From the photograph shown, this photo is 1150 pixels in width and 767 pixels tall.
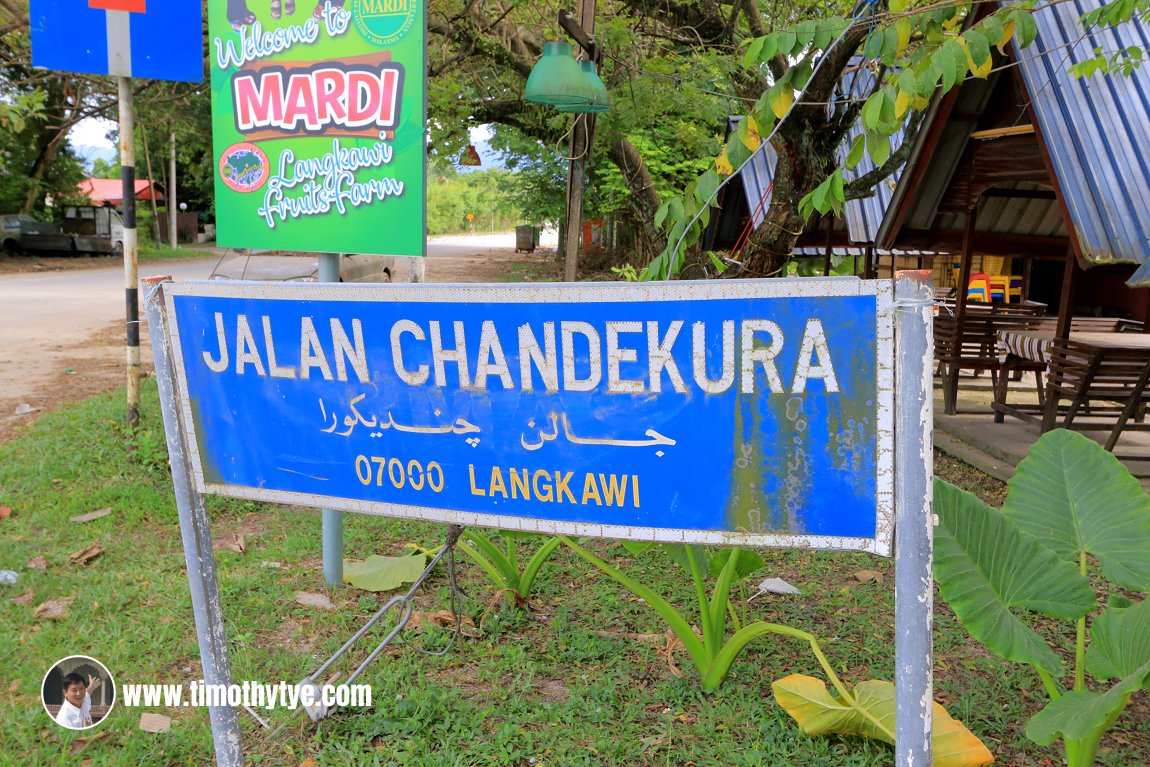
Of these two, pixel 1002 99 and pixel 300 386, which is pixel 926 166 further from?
pixel 300 386

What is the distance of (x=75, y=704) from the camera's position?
9.96 feet

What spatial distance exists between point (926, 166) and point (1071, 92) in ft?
6.19

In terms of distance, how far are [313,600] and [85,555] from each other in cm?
131

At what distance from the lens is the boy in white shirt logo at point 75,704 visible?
3014 millimetres

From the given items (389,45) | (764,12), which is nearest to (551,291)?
(389,45)

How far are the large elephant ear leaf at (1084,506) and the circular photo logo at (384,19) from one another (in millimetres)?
2816

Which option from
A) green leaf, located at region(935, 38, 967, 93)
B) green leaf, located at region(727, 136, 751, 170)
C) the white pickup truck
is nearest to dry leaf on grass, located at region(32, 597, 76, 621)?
green leaf, located at region(727, 136, 751, 170)

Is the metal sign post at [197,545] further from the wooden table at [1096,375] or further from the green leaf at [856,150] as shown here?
the wooden table at [1096,375]

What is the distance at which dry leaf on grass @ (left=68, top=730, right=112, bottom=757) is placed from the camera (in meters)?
2.91

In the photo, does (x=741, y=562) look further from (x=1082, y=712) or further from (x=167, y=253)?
(x=167, y=253)

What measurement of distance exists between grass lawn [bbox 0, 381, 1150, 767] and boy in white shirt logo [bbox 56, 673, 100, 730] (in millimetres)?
53

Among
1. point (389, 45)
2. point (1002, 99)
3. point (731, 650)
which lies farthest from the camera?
point (1002, 99)

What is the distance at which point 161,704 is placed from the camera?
320 centimetres

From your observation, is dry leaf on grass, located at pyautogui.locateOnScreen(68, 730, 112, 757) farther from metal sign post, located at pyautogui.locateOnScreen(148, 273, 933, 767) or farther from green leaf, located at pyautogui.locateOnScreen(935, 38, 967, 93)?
green leaf, located at pyautogui.locateOnScreen(935, 38, 967, 93)
